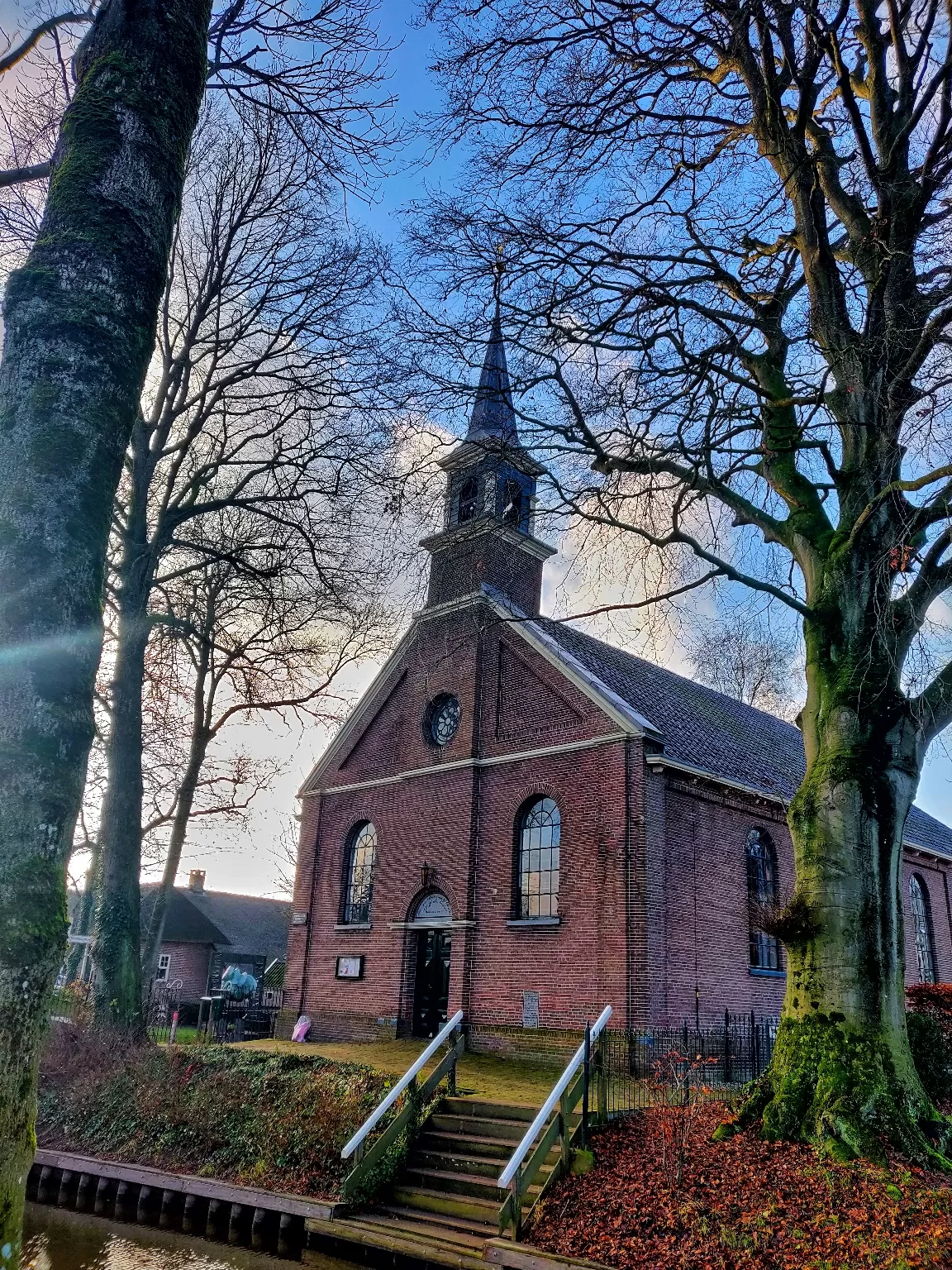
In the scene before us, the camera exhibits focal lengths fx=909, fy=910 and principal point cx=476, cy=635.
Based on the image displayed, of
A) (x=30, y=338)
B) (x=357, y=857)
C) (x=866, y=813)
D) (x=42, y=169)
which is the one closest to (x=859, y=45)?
(x=866, y=813)

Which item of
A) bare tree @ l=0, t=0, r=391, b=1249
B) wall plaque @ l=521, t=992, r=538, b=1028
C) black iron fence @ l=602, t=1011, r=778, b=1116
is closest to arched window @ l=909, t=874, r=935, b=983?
black iron fence @ l=602, t=1011, r=778, b=1116

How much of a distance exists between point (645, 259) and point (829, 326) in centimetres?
236

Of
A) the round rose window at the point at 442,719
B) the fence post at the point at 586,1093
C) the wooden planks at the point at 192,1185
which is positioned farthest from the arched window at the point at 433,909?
the fence post at the point at 586,1093

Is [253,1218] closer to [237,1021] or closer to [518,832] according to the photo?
[518,832]

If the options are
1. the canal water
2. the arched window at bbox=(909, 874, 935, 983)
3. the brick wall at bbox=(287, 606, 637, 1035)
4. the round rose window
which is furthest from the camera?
the arched window at bbox=(909, 874, 935, 983)

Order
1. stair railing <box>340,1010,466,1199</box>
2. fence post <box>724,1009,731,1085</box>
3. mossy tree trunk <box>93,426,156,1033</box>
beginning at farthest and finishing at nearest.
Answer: fence post <box>724,1009,731,1085</box>, mossy tree trunk <box>93,426,156,1033</box>, stair railing <box>340,1010,466,1199</box>

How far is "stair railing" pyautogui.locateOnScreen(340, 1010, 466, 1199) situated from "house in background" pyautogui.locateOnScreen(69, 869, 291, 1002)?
25.1 metres

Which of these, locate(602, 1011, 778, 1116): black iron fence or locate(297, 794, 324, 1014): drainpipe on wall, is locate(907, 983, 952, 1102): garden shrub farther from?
locate(297, 794, 324, 1014): drainpipe on wall

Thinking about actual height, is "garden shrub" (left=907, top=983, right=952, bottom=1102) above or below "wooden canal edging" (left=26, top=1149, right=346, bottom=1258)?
above

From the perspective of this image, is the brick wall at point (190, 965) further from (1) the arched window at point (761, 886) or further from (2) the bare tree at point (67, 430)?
(2) the bare tree at point (67, 430)

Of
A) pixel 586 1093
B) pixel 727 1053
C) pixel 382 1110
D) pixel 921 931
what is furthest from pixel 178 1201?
pixel 921 931

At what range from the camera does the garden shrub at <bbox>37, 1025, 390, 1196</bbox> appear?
37.0 ft

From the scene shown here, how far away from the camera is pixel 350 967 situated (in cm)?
2119

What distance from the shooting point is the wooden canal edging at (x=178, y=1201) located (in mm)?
9922
